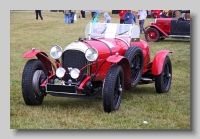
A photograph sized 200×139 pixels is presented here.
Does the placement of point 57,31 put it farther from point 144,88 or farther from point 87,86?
point 87,86

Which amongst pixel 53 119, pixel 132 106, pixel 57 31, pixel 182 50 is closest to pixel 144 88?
pixel 132 106

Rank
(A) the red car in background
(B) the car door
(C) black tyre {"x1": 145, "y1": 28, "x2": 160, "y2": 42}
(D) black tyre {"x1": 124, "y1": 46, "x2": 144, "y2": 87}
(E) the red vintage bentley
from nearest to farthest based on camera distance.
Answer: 1. (E) the red vintage bentley
2. (D) black tyre {"x1": 124, "y1": 46, "x2": 144, "y2": 87}
3. (B) the car door
4. (A) the red car in background
5. (C) black tyre {"x1": 145, "y1": 28, "x2": 160, "y2": 42}

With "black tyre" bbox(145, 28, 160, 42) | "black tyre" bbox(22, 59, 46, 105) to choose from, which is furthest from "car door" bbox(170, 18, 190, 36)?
"black tyre" bbox(22, 59, 46, 105)

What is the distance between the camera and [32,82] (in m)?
6.93

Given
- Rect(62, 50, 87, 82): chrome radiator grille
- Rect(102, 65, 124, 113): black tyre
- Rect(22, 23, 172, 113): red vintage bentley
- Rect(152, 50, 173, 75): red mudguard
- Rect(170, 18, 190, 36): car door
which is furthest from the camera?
Rect(170, 18, 190, 36): car door

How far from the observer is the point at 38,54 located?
7348 mm

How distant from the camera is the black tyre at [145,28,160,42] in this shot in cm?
1775

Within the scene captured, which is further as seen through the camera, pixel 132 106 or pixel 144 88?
pixel 144 88

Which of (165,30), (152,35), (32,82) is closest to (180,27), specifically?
(165,30)

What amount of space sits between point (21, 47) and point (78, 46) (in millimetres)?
7315

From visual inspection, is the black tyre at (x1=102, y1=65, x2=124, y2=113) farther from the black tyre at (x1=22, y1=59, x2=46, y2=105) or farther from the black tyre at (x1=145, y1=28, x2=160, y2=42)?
the black tyre at (x1=145, y1=28, x2=160, y2=42)

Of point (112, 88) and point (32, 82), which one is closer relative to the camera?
point (112, 88)

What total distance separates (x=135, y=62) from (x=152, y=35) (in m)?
10.2

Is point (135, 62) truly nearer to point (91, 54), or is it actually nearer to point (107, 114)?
point (91, 54)
